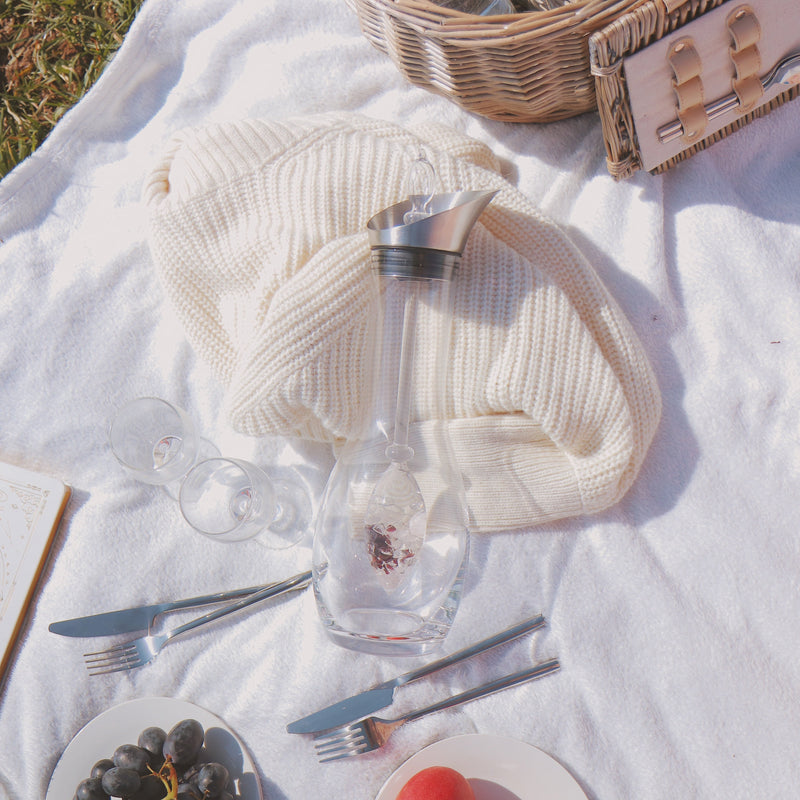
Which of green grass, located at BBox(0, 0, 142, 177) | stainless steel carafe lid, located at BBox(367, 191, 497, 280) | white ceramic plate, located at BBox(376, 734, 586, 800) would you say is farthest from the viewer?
green grass, located at BBox(0, 0, 142, 177)

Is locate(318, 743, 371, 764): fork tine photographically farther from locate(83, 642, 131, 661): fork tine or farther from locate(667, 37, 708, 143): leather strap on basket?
locate(667, 37, 708, 143): leather strap on basket

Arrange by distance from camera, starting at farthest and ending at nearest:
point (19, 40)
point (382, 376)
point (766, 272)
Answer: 1. point (19, 40)
2. point (766, 272)
3. point (382, 376)

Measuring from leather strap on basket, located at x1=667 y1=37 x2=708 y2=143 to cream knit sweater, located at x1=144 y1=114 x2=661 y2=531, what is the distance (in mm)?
127

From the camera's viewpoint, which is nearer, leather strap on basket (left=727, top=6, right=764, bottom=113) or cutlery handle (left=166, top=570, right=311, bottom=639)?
leather strap on basket (left=727, top=6, right=764, bottom=113)

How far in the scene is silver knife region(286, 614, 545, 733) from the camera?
62 centimetres

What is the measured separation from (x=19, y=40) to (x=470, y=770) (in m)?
0.89

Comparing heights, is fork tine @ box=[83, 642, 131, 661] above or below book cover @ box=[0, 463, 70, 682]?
below

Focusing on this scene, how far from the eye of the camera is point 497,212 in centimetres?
60

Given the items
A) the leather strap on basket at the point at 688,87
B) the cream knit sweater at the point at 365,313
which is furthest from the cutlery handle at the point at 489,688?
Result: the leather strap on basket at the point at 688,87

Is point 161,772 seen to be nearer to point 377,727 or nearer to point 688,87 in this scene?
point 377,727

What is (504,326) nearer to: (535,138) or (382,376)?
(382,376)

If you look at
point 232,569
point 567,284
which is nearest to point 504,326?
point 567,284

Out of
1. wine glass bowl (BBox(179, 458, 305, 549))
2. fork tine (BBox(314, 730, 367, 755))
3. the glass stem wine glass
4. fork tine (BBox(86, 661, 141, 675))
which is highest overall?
the glass stem wine glass

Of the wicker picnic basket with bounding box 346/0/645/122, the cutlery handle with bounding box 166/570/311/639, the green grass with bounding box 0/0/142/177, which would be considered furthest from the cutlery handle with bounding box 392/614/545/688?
the green grass with bounding box 0/0/142/177
